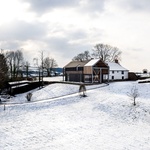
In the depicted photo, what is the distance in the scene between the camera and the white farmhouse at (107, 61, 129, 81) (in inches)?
2385

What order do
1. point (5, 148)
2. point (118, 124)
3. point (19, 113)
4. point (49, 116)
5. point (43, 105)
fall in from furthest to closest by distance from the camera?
point (43, 105) < point (19, 113) < point (49, 116) < point (118, 124) < point (5, 148)

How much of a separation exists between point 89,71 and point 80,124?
94.2 ft

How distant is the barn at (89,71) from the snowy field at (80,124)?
15.2m

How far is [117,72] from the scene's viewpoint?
6181 cm

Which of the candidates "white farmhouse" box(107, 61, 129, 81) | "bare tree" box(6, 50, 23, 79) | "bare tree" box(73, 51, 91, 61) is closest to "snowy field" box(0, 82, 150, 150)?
"white farmhouse" box(107, 61, 129, 81)

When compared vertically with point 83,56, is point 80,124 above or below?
below

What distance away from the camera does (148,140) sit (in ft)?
64.4

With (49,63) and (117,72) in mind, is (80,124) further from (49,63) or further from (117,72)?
(49,63)

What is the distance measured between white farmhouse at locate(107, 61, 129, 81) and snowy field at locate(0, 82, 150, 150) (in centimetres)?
2388

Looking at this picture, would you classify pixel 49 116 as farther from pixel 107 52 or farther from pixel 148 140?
pixel 107 52

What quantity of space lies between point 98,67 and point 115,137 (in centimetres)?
3317

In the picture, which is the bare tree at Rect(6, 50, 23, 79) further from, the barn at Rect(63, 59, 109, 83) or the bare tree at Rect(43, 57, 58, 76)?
the barn at Rect(63, 59, 109, 83)

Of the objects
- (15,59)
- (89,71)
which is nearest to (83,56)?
(15,59)

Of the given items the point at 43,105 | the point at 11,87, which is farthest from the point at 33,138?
the point at 11,87
